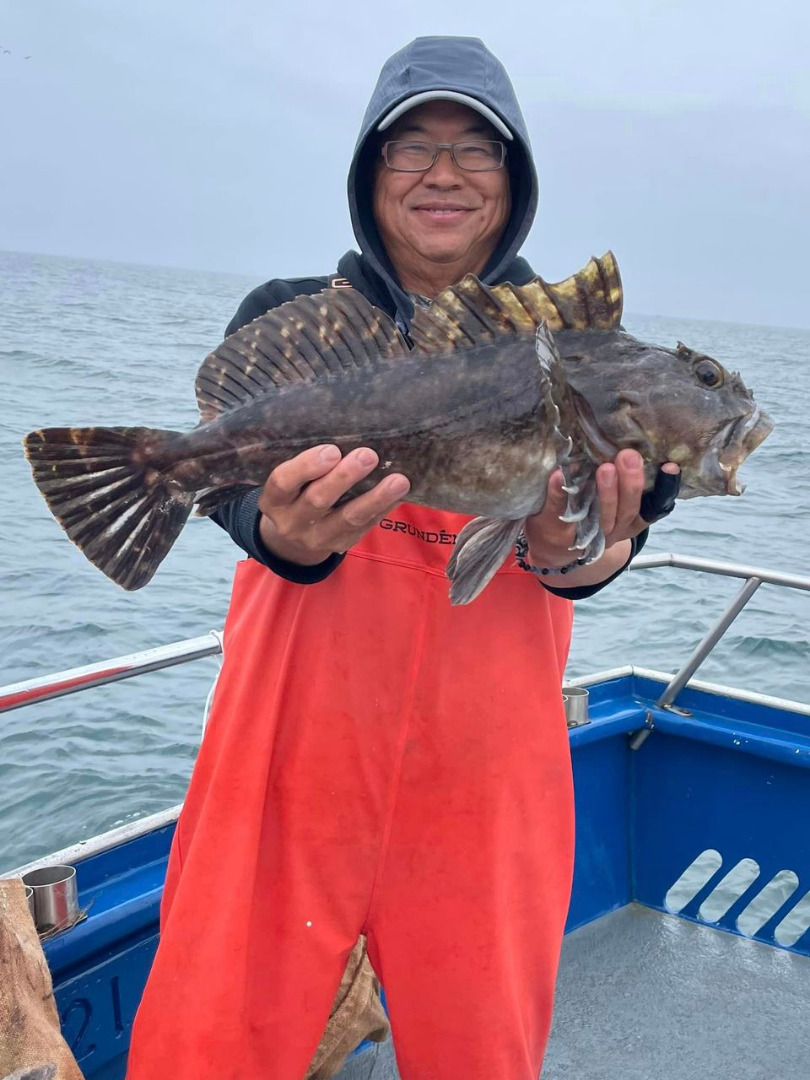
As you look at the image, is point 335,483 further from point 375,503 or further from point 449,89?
point 449,89

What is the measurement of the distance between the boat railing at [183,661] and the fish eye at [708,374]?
5.21 ft

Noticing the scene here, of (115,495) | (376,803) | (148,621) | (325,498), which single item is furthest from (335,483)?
(148,621)

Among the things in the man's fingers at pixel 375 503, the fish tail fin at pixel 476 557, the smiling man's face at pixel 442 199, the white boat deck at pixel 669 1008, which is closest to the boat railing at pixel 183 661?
the white boat deck at pixel 669 1008

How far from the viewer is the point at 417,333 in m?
2.65

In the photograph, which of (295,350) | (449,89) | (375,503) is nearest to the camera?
(375,503)

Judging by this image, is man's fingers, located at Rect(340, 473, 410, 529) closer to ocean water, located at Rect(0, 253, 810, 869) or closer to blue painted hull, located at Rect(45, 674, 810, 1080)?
blue painted hull, located at Rect(45, 674, 810, 1080)

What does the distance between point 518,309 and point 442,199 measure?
20.7 inches

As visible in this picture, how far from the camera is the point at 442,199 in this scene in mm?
2916

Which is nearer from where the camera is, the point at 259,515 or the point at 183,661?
the point at 259,515

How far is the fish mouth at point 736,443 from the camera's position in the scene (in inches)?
101

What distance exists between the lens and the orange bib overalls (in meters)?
2.58

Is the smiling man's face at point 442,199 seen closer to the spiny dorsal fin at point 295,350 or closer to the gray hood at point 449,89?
the gray hood at point 449,89

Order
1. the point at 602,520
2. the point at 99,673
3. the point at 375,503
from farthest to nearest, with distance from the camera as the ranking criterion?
the point at 99,673
the point at 602,520
the point at 375,503

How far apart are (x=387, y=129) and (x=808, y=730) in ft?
10.4
